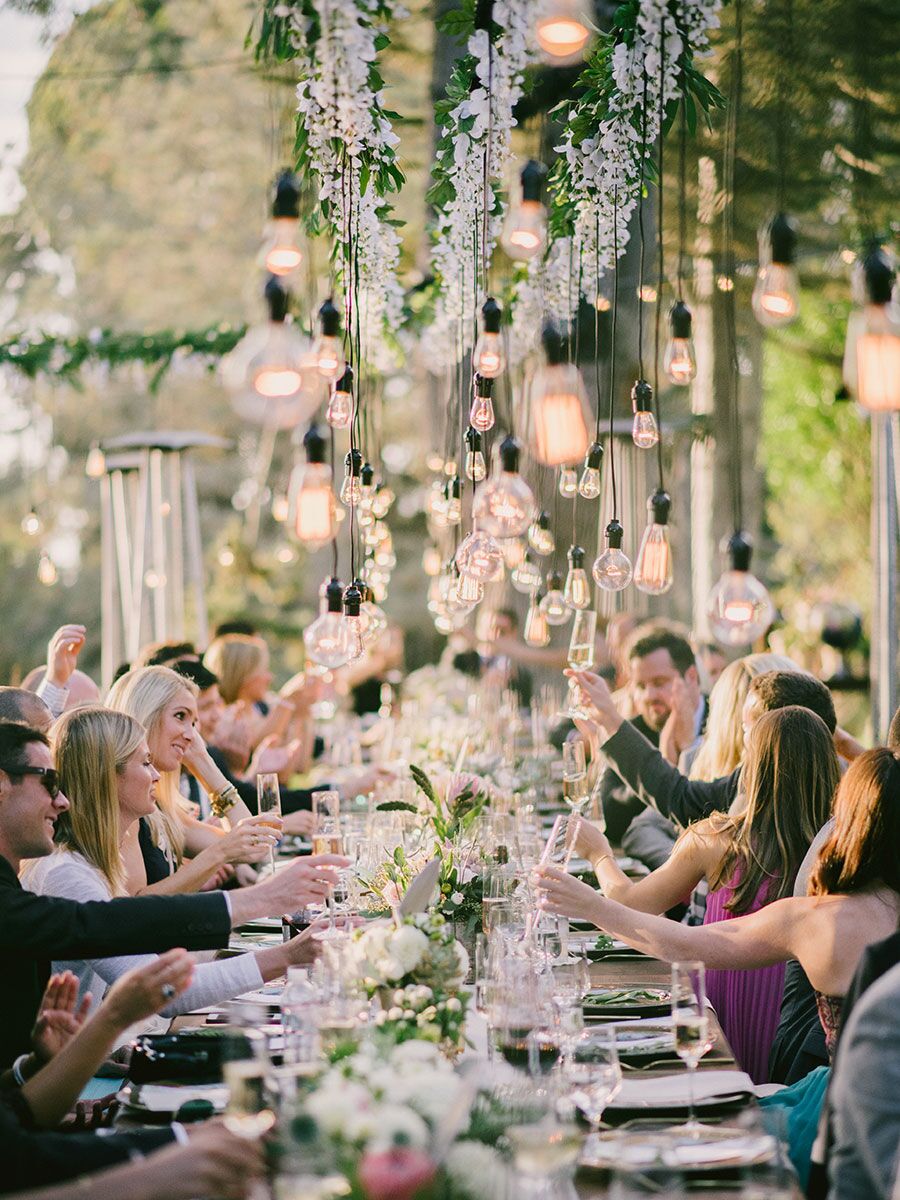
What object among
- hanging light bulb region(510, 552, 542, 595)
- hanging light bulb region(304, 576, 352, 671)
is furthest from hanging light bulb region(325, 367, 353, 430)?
hanging light bulb region(510, 552, 542, 595)

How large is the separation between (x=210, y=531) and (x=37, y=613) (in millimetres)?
2875

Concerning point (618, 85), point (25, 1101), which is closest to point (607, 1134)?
point (25, 1101)

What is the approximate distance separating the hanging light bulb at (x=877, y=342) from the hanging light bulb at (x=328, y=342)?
1225mm

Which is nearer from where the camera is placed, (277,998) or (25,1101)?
(25,1101)

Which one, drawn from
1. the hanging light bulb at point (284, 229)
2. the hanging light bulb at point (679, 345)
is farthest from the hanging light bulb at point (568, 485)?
the hanging light bulb at point (284, 229)

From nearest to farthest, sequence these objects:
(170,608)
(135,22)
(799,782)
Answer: (799,782) → (170,608) → (135,22)

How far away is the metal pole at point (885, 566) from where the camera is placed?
695 centimetres

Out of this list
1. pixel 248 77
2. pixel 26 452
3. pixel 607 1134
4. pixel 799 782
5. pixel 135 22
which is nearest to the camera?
pixel 607 1134

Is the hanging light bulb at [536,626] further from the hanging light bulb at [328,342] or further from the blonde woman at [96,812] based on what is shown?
the blonde woman at [96,812]

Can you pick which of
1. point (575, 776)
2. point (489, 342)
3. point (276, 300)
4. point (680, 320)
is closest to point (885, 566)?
point (575, 776)

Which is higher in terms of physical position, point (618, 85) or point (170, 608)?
point (618, 85)

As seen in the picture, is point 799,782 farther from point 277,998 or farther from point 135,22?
point 135,22

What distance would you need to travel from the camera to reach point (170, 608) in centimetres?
995

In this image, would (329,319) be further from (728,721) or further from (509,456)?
(728,721)
